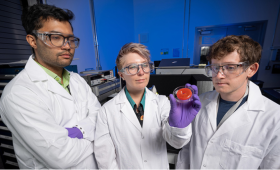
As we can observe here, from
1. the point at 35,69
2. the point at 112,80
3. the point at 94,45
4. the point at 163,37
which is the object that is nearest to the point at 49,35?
the point at 35,69

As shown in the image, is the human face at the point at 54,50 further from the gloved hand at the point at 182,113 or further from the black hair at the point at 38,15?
the gloved hand at the point at 182,113

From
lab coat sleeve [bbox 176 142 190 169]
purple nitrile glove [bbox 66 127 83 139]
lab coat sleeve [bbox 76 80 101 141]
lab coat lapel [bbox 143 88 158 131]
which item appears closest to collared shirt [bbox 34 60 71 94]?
lab coat sleeve [bbox 76 80 101 141]

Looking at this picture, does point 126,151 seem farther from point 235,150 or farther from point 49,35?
point 49,35

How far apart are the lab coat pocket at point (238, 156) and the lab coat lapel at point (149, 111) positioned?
1.82 feet

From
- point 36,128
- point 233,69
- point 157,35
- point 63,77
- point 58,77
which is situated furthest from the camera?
point 157,35

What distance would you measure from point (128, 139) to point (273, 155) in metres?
0.97

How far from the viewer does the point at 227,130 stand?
35.0 inches

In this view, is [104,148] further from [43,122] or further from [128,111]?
[43,122]

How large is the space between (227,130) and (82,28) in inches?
120

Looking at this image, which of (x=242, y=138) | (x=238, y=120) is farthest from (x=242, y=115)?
(x=242, y=138)

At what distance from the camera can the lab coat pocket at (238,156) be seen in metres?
Answer: 0.83

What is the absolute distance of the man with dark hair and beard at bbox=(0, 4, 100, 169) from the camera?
76 cm

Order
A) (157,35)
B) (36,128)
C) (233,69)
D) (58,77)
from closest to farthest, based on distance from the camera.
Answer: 1. (36,128)
2. (233,69)
3. (58,77)
4. (157,35)

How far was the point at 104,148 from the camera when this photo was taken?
913 mm
